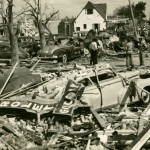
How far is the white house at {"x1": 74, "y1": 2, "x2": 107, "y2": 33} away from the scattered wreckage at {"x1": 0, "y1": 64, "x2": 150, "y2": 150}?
189ft

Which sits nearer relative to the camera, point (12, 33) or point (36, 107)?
point (36, 107)

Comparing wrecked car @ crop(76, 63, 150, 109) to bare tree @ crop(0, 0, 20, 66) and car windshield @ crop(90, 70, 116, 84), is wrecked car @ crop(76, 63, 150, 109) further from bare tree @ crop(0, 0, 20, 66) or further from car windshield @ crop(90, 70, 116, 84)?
bare tree @ crop(0, 0, 20, 66)

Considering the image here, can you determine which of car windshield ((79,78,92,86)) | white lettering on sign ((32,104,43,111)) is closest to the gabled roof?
car windshield ((79,78,92,86))

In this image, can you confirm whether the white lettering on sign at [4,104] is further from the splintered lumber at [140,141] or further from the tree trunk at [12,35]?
the tree trunk at [12,35]

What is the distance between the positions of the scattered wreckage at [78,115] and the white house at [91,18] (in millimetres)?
57591

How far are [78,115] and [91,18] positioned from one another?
61346 mm

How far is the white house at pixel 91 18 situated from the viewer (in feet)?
229

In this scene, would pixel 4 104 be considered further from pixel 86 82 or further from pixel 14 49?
pixel 14 49

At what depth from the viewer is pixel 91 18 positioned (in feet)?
231

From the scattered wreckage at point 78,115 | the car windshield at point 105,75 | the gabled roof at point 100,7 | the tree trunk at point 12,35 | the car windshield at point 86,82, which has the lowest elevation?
the scattered wreckage at point 78,115

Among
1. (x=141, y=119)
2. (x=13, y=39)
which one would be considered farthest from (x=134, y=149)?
(x=13, y=39)

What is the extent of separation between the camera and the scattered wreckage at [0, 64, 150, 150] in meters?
8.95

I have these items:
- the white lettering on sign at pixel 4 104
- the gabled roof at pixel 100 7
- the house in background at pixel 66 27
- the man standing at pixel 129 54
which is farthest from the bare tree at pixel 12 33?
the house in background at pixel 66 27

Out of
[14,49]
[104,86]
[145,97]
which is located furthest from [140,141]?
[14,49]
